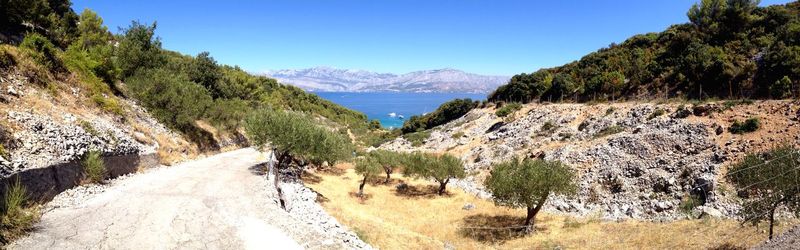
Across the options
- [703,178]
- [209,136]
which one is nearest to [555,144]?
[703,178]

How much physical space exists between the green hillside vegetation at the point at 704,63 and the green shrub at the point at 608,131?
574 inches

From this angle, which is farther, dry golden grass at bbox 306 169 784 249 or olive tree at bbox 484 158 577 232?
olive tree at bbox 484 158 577 232

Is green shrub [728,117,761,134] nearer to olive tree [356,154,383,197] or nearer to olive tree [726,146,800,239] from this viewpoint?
olive tree [726,146,800,239]

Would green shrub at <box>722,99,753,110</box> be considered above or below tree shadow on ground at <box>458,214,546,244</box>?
above

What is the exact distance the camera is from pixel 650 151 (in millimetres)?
41375

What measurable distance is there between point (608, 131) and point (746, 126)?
1373 cm

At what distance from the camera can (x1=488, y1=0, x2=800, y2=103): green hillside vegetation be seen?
165ft

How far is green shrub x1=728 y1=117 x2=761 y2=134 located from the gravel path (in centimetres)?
4078

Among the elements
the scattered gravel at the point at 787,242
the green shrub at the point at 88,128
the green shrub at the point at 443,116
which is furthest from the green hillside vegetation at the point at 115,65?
the green shrub at the point at 443,116

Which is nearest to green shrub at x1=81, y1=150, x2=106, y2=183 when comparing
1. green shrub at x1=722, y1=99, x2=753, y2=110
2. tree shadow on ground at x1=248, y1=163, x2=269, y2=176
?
tree shadow on ground at x1=248, y1=163, x2=269, y2=176

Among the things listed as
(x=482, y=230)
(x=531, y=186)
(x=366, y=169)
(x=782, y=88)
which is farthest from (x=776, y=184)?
(x=366, y=169)

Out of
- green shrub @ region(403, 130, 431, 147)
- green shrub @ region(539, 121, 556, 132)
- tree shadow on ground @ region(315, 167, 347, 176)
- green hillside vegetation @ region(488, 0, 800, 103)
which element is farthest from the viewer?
green shrub @ region(403, 130, 431, 147)

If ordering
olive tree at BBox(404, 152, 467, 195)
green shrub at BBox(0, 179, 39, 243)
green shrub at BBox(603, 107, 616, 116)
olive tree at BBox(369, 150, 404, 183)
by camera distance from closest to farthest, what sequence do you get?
green shrub at BBox(0, 179, 39, 243)
olive tree at BBox(404, 152, 467, 195)
green shrub at BBox(603, 107, 616, 116)
olive tree at BBox(369, 150, 404, 183)

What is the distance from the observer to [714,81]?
5500cm
